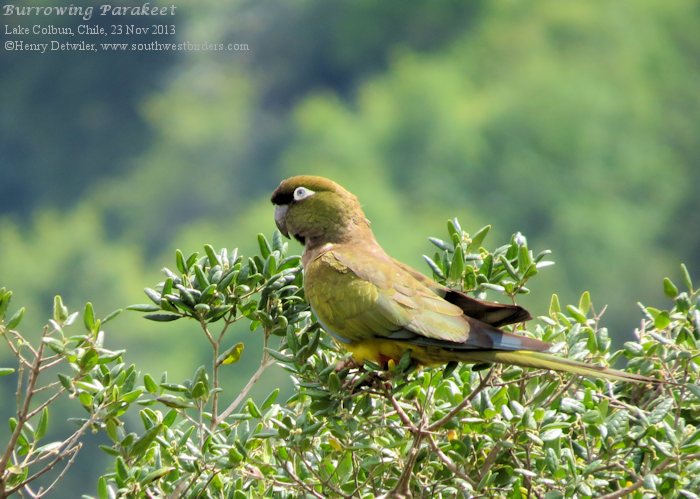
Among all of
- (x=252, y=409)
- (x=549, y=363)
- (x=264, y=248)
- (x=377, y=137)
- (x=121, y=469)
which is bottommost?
(x=377, y=137)

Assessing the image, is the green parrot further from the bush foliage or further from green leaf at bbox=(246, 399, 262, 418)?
green leaf at bbox=(246, 399, 262, 418)

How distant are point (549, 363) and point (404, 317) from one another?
434mm

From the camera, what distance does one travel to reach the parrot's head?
3160mm

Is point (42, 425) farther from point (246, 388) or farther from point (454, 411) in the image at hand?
point (454, 411)

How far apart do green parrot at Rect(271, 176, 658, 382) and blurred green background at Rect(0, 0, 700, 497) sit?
15443 mm

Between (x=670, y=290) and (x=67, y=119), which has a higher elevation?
(x=670, y=290)

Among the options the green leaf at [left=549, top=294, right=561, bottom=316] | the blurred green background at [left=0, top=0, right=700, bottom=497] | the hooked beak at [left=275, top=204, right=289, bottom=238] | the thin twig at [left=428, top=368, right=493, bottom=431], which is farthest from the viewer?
the blurred green background at [left=0, top=0, right=700, bottom=497]

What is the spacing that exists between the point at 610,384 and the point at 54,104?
862 inches

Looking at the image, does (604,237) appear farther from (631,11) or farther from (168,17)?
(168,17)

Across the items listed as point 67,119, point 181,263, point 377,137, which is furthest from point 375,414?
point 67,119

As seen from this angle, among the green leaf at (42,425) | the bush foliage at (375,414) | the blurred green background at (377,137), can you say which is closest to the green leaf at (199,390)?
the bush foliage at (375,414)

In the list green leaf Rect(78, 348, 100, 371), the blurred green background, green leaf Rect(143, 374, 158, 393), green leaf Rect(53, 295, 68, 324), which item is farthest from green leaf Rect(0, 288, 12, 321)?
the blurred green background

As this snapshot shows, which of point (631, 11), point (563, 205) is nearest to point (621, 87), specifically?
point (631, 11)

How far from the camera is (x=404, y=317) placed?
8.68ft
